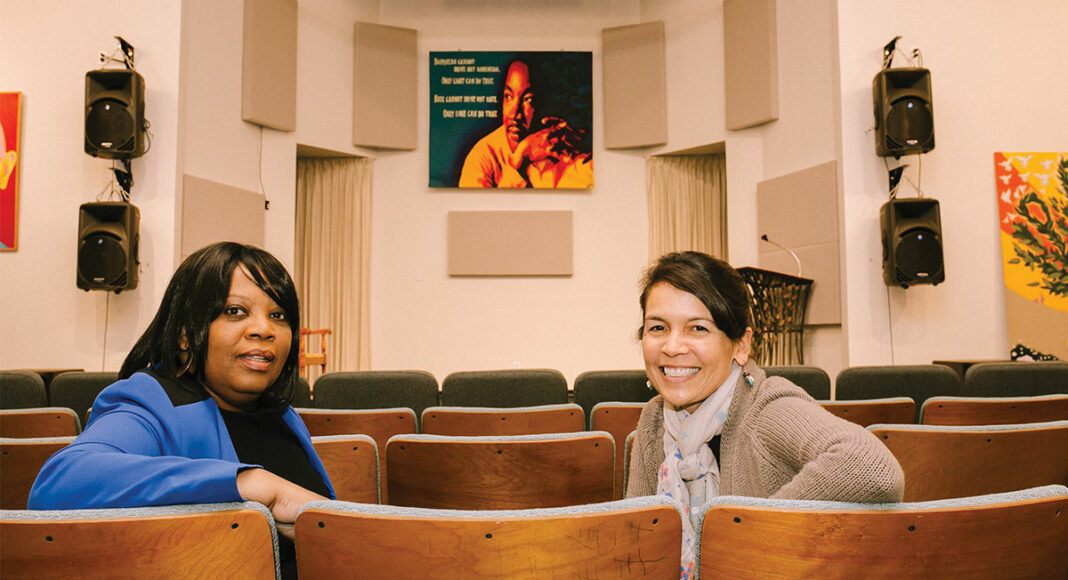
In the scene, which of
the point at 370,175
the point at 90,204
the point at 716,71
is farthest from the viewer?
the point at 370,175

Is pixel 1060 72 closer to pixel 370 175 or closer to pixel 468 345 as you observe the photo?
pixel 468 345

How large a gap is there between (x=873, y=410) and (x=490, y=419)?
4.63 ft

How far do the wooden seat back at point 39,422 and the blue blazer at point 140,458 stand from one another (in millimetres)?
1381

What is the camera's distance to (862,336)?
5.63 meters

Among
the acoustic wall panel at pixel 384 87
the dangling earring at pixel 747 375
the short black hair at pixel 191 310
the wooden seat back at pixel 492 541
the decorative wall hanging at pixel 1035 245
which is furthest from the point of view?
the acoustic wall panel at pixel 384 87

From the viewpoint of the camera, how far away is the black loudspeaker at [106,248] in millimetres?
5156

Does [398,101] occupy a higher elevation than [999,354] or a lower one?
higher

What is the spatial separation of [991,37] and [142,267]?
25.5 ft

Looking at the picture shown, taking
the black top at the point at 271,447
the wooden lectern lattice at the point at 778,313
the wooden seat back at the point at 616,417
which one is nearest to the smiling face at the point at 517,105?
the wooden lectern lattice at the point at 778,313

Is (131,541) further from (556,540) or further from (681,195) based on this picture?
(681,195)

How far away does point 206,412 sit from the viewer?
124 cm

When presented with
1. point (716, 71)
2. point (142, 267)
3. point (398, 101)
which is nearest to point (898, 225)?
point (716, 71)

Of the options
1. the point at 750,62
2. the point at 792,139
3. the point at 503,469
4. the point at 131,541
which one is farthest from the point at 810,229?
the point at 131,541

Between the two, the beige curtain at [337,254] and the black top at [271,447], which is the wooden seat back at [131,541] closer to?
the black top at [271,447]
